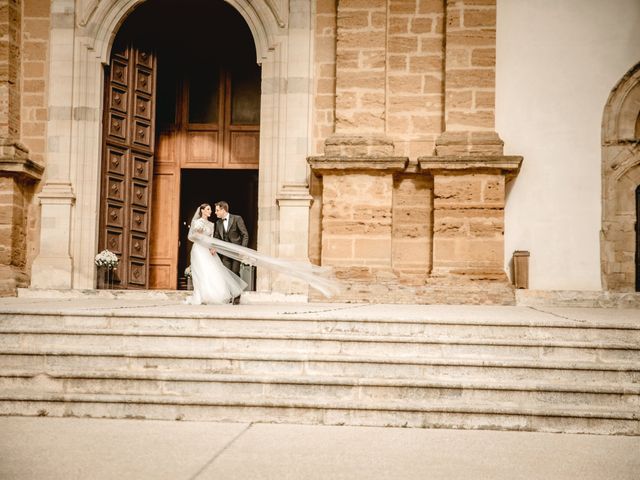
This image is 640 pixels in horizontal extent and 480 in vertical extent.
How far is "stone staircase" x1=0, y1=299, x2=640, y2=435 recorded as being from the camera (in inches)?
206

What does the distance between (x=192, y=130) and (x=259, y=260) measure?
18.8 feet

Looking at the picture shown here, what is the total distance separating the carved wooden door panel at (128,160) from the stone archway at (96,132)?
0.93 ft

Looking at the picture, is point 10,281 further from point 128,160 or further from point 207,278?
point 207,278

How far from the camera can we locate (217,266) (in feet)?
31.7

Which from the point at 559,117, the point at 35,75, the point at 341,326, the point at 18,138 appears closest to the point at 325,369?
the point at 341,326

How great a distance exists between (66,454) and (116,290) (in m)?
7.23

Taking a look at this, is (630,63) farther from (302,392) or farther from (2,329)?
(2,329)

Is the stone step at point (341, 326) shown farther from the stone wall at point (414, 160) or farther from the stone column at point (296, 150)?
the stone column at point (296, 150)

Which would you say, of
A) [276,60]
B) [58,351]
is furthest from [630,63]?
[58,351]

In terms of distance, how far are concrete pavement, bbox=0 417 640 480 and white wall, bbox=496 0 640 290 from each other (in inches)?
248

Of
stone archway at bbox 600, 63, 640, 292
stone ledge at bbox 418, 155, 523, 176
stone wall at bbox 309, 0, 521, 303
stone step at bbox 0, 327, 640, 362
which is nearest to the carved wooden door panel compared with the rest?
stone wall at bbox 309, 0, 521, 303

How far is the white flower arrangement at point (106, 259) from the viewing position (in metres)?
11.4

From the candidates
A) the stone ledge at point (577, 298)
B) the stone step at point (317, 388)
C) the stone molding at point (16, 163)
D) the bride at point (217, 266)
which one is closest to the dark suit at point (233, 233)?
the bride at point (217, 266)

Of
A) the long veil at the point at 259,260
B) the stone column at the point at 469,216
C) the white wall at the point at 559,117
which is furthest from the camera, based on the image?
the white wall at the point at 559,117
